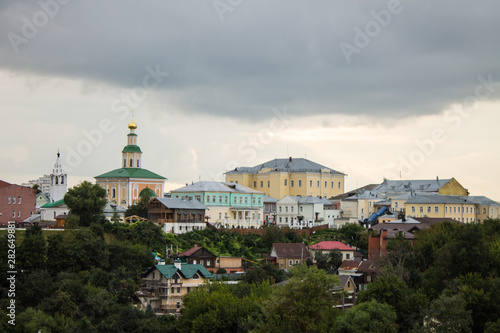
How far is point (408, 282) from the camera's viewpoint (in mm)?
44406

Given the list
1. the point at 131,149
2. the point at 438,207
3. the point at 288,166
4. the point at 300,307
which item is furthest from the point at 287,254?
the point at 288,166

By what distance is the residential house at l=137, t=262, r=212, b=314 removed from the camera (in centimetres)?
4584

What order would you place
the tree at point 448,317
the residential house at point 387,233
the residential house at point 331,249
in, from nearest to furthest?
the tree at point 448,317
the residential house at point 387,233
the residential house at point 331,249

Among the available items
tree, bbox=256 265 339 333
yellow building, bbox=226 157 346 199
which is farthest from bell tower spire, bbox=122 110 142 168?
tree, bbox=256 265 339 333

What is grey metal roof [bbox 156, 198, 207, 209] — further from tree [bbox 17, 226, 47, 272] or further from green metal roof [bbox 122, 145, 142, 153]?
tree [bbox 17, 226, 47, 272]

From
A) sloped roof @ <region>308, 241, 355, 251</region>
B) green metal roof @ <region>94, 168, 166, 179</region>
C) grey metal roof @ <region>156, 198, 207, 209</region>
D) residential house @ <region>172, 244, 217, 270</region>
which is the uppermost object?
green metal roof @ <region>94, 168, 166, 179</region>

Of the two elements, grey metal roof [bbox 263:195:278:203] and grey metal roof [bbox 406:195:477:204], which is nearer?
grey metal roof [bbox 406:195:477:204]

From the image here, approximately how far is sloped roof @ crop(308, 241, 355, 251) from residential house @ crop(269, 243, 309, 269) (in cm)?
114

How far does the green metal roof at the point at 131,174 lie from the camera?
79.3 meters

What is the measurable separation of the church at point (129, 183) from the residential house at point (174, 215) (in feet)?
41.9

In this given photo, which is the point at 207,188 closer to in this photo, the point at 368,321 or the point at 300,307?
the point at 300,307

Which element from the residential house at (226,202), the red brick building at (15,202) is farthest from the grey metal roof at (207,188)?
the red brick building at (15,202)

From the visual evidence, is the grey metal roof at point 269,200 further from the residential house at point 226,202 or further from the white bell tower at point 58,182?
the white bell tower at point 58,182

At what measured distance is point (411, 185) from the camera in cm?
8494
